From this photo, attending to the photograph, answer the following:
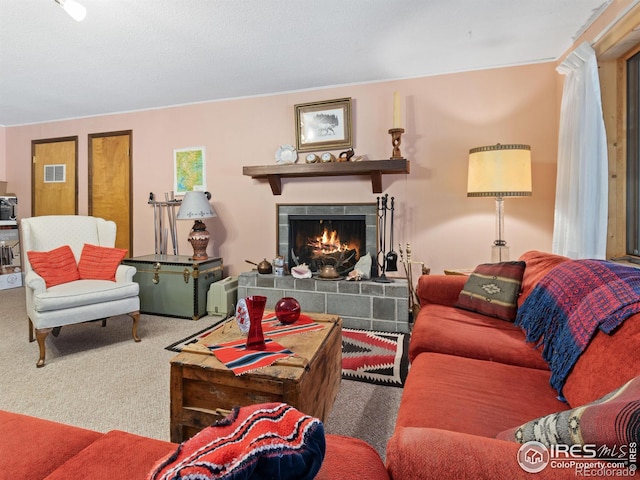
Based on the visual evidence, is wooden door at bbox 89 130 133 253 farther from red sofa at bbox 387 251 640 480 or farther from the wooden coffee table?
red sofa at bbox 387 251 640 480

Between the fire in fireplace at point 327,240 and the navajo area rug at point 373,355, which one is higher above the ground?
the fire in fireplace at point 327,240

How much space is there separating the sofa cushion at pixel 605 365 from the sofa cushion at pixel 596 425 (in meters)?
0.29

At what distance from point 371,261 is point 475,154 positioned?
1302mm

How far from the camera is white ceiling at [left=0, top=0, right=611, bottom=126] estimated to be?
2.17m

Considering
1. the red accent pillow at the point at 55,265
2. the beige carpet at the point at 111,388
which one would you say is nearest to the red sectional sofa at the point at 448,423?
the beige carpet at the point at 111,388

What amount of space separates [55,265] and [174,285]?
3.20 feet

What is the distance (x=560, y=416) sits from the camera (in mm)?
716

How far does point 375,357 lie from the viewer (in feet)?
7.82

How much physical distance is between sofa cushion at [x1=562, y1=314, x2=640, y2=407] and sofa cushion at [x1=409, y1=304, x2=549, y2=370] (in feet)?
Result: 1.03

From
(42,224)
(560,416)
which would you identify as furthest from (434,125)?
(42,224)

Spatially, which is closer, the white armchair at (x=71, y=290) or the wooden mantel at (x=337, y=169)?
the white armchair at (x=71, y=290)

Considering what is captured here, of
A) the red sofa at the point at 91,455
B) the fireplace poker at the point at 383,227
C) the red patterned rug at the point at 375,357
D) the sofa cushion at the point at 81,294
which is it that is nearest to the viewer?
the red sofa at the point at 91,455

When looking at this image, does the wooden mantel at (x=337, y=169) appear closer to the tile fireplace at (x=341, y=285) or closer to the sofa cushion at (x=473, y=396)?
the tile fireplace at (x=341, y=285)

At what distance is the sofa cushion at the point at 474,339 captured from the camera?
146 cm
